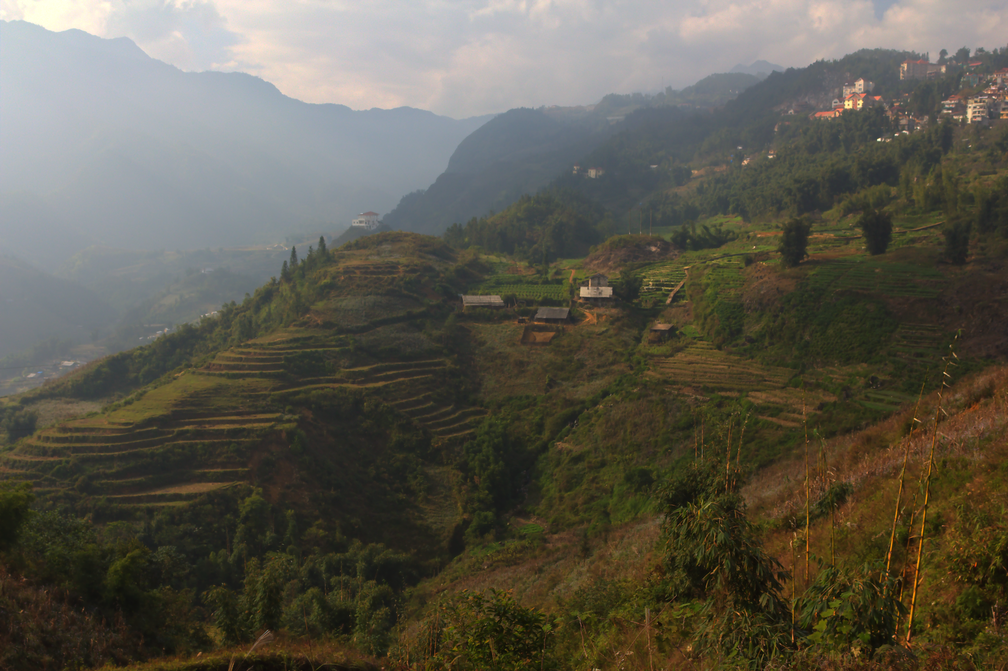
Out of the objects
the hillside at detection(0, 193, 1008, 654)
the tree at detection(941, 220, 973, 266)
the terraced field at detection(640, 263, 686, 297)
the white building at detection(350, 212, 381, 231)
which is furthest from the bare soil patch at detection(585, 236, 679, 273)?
the white building at detection(350, 212, 381, 231)

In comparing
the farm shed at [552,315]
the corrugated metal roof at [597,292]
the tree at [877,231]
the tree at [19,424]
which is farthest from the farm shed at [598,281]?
the tree at [19,424]

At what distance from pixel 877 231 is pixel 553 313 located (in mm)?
22529

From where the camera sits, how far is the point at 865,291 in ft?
102

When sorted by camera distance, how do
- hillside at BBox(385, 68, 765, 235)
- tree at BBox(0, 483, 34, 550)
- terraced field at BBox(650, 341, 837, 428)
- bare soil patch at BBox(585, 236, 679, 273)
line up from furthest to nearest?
hillside at BBox(385, 68, 765, 235) → bare soil patch at BBox(585, 236, 679, 273) → terraced field at BBox(650, 341, 837, 428) → tree at BBox(0, 483, 34, 550)

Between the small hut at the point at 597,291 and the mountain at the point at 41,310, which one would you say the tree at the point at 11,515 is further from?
the mountain at the point at 41,310

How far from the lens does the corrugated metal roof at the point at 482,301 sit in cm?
4650

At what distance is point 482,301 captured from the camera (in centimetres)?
4666

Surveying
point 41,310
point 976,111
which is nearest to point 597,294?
point 976,111

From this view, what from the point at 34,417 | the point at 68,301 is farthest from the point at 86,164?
the point at 34,417

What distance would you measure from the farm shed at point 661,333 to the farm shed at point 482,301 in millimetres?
13777

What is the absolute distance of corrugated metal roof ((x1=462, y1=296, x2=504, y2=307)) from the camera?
46500 millimetres

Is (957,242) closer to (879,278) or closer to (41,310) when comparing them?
(879,278)

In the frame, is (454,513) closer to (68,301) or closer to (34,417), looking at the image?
(34,417)

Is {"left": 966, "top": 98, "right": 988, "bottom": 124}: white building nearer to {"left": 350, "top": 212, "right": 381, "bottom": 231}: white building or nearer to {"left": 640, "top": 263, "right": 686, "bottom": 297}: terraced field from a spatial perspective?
{"left": 640, "top": 263, "right": 686, "bottom": 297}: terraced field
